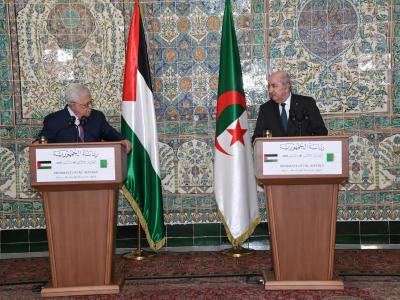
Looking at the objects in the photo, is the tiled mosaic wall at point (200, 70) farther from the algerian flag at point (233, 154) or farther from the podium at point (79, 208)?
the podium at point (79, 208)

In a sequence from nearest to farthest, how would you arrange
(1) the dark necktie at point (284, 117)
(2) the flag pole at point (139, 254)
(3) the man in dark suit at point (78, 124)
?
1. (3) the man in dark suit at point (78, 124)
2. (1) the dark necktie at point (284, 117)
3. (2) the flag pole at point (139, 254)

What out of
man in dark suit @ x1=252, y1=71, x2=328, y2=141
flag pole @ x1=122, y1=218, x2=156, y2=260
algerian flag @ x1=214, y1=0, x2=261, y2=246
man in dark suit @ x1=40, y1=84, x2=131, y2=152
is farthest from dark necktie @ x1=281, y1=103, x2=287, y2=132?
flag pole @ x1=122, y1=218, x2=156, y2=260

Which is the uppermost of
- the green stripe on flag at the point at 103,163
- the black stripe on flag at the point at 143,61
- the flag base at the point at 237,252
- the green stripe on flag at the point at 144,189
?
the black stripe on flag at the point at 143,61

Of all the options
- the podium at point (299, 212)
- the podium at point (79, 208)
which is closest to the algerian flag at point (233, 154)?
the podium at point (299, 212)

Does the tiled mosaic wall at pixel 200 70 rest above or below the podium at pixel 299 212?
above

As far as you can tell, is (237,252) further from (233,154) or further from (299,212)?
(299,212)

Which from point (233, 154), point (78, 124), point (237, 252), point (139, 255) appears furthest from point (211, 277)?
point (78, 124)

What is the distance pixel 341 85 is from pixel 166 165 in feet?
6.62

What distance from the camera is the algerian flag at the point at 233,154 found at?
4977mm

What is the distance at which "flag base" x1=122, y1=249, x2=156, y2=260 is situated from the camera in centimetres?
511

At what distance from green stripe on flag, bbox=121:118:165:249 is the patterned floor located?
1.00 feet

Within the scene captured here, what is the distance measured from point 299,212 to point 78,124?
6.00 ft

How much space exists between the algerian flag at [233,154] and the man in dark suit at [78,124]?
1.04m

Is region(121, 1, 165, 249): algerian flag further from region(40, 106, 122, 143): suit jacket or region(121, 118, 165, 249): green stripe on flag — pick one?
region(40, 106, 122, 143): suit jacket
